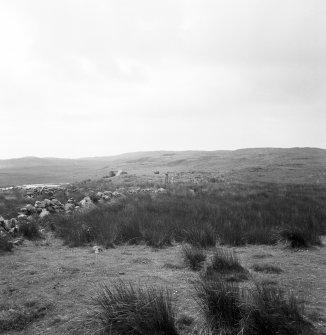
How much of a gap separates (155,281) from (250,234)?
3853 millimetres

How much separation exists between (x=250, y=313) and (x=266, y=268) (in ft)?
8.53

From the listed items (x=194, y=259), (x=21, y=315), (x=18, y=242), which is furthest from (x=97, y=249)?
(x=21, y=315)

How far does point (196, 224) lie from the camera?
28.8 feet

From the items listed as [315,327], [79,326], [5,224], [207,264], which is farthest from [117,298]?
[5,224]

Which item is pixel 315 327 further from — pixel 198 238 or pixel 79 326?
pixel 198 238

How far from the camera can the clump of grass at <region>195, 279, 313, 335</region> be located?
3.21m

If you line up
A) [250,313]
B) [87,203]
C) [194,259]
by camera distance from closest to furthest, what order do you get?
[250,313], [194,259], [87,203]

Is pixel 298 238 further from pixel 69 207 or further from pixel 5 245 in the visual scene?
pixel 69 207

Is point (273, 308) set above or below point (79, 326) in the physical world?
above

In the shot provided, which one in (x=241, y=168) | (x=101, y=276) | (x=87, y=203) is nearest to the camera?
(x=101, y=276)

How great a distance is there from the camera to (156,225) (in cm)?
905

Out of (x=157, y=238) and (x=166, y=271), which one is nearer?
(x=166, y=271)

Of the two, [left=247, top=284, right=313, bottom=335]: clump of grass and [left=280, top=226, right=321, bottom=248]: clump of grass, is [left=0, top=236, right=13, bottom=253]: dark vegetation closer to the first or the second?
[left=247, top=284, right=313, bottom=335]: clump of grass

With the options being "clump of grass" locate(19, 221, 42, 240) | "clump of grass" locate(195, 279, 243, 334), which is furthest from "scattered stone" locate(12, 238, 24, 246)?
"clump of grass" locate(195, 279, 243, 334)
